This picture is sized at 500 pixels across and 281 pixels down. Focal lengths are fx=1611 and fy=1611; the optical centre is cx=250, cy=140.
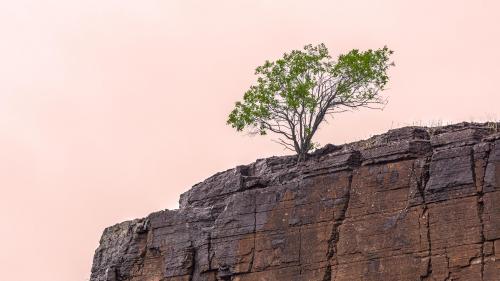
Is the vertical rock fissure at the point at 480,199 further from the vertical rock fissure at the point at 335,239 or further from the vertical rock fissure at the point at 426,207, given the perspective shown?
the vertical rock fissure at the point at 335,239

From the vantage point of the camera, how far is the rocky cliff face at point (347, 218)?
57.3 m

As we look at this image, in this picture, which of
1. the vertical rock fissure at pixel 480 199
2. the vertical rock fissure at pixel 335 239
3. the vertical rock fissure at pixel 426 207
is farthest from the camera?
the vertical rock fissure at pixel 335 239

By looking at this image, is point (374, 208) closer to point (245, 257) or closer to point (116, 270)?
point (245, 257)

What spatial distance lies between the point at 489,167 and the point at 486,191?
0.88 m

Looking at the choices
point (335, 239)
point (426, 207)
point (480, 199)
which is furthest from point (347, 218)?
point (480, 199)

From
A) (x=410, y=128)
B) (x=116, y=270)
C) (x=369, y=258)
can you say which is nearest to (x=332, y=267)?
(x=369, y=258)

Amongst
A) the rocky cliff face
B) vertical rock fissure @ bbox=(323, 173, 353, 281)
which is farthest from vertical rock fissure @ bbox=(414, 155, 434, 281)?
vertical rock fissure @ bbox=(323, 173, 353, 281)

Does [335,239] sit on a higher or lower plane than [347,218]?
lower

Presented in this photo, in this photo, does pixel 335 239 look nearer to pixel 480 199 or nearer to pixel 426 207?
pixel 426 207

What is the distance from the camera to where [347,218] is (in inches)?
2394

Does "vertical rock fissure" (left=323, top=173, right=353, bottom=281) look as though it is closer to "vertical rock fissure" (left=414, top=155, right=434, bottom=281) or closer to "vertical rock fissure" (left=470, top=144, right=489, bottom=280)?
"vertical rock fissure" (left=414, top=155, right=434, bottom=281)

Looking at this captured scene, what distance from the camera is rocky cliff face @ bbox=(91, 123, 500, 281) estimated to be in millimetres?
57312

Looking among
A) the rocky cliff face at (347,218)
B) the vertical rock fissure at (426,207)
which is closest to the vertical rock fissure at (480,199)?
the rocky cliff face at (347,218)

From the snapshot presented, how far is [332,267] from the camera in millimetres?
60781
